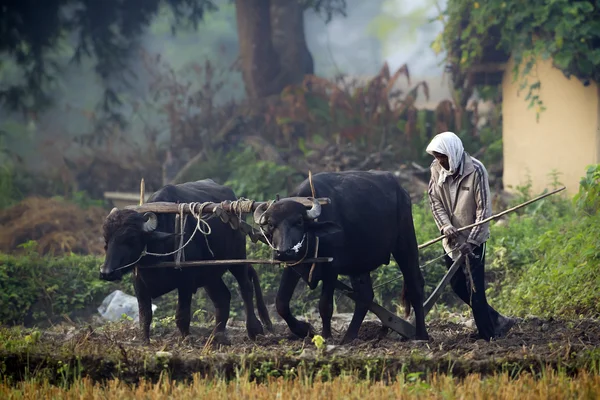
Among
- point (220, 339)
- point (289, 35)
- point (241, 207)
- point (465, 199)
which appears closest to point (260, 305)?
point (220, 339)

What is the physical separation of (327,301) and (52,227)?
311 inches

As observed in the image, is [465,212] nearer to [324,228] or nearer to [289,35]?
[324,228]

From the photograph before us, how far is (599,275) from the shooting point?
9016 mm

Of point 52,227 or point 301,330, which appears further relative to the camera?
point 52,227

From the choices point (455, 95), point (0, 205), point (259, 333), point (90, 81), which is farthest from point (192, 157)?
point (90, 81)

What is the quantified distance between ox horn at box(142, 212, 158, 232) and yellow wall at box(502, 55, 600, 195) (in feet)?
24.7

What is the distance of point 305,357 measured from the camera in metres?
6.68

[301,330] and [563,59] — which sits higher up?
[563,59]

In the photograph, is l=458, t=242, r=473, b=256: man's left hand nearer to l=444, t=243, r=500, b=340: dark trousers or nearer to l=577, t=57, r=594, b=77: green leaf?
l=444, t=243, r=500, b=340: dark trousers

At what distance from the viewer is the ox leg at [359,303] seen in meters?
8.12

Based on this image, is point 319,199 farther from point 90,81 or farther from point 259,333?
point 90,81

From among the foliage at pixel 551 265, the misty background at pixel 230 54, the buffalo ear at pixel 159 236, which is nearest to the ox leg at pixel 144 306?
the buffalo ear at pixel 159 236

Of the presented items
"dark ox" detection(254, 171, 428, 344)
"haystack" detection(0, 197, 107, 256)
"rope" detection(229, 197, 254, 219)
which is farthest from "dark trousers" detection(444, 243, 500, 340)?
"haystack" detection(0, 197, 107, 256)

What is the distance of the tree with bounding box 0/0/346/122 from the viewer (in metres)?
18.5
